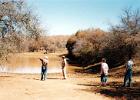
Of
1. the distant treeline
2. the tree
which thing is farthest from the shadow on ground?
the distant treeline

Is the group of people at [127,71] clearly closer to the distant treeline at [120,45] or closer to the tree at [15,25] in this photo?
the tree at [15,25]

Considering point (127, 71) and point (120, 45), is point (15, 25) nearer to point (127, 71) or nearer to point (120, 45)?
point (127, 71)

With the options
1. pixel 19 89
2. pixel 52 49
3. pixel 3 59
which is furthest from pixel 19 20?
pixel 52 49

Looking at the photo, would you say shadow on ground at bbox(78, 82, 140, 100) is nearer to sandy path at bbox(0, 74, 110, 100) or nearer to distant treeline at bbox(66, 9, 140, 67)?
sandy path at bbox(0, 74, 110, 100)

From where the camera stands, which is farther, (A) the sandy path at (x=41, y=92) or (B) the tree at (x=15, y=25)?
(B) the tree at (x=15, y=25)

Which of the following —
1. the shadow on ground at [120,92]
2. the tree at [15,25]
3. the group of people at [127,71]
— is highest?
the tree at [15,25]

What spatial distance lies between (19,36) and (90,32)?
5091 cm

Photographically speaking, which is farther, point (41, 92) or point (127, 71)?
point (127, 71)

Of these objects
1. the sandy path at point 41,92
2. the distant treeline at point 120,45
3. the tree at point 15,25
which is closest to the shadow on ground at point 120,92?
the sandy path at point 41,92

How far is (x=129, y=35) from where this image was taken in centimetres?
5109

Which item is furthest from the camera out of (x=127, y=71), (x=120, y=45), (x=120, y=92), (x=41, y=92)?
(x=120, y=45)

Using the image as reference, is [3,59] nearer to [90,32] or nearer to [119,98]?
[119,98]

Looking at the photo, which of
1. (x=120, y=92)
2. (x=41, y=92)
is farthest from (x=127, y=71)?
(x=41, y=92)

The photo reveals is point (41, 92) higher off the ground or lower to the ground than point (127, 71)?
lower
